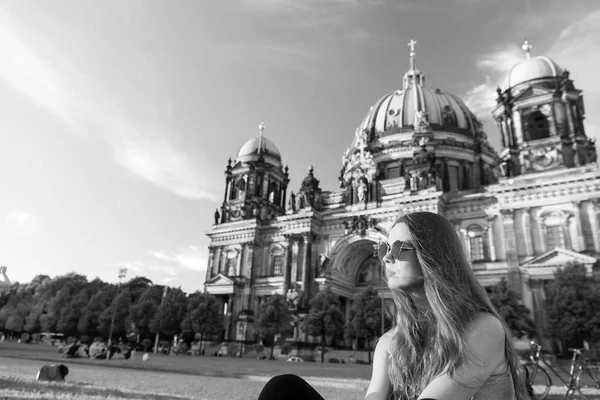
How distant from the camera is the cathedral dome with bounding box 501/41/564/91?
39.7 meters

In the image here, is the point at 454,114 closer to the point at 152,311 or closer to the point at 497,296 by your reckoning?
the point at 497,296

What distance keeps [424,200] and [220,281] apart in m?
23.3

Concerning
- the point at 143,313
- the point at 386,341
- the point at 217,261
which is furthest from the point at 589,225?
the point at 143,313

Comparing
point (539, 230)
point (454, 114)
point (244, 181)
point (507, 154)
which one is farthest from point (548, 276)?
point (244, 181)

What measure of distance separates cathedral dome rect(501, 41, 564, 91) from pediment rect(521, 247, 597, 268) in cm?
1666

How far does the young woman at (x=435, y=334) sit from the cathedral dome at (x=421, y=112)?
2058 inches

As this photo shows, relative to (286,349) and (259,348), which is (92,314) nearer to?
(259,348)

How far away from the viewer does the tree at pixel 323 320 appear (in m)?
35.4

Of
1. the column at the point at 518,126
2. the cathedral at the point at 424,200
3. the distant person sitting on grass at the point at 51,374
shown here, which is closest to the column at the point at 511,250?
the cathedral at the point at 424,200

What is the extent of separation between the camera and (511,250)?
35656 millimetres

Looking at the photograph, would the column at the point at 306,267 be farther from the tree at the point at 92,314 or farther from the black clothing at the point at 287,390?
the black clothing at the point at 287,390

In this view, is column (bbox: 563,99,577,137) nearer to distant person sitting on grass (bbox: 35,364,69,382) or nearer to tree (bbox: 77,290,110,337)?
distant person sitting on grass (bbox: 35,364,69,382)

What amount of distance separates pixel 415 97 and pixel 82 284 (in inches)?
1943

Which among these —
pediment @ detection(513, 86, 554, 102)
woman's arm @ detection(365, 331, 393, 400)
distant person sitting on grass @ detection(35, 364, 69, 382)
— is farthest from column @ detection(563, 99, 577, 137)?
woman's arm @ detection(365, 331, 393, 400)
